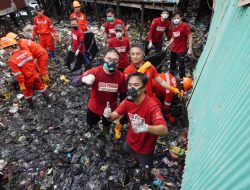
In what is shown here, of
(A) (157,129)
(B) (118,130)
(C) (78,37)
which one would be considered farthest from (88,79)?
(C) (78,37)

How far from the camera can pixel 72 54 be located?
715 cm

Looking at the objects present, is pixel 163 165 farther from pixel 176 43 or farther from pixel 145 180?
pixel 176 43

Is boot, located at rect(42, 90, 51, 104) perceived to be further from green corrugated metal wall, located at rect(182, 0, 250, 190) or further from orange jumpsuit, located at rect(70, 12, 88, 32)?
green corrugated metal wall, located at rect(182, 0, 250, 190)

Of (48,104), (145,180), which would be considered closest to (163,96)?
(145,180)

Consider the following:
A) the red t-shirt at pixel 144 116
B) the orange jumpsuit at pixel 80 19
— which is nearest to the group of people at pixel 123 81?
the red t-shirt at pixel 144 116

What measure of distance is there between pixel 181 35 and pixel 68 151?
167 inches

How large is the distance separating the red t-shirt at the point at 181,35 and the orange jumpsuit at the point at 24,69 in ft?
12.7

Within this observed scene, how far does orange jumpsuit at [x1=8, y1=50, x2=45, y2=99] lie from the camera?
510 cm

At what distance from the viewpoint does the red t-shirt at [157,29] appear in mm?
6828

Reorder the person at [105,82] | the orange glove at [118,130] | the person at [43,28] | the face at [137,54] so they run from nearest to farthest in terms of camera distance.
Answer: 1. the person at [105,82]
2. the face at [137,54]
3. the orange glove at [118,130]
4. the person at [43,28]

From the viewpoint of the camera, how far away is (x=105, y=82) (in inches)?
154

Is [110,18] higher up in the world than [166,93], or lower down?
higher up

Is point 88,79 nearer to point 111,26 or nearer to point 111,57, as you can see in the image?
point 111,57

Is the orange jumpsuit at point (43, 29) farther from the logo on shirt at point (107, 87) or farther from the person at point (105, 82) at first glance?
the logo on shirt at point (107, 87)
